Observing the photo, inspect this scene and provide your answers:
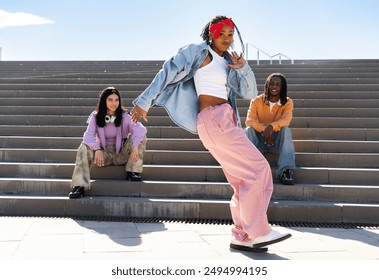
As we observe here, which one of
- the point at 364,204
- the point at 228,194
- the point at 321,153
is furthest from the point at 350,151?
the point at 228,194

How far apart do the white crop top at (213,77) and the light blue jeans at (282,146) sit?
1952 millimetres

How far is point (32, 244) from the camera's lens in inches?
133

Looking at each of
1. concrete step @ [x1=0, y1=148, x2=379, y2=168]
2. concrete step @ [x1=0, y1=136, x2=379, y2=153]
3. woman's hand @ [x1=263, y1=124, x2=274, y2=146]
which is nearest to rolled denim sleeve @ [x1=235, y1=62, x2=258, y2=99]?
woman's hand @ [x1=263, y1=124, x2=274, y2=146]

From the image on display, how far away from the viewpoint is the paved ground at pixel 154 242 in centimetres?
313

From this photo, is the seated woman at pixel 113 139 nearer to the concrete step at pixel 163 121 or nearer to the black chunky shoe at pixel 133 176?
the black chunky shoe at pixel 133 176

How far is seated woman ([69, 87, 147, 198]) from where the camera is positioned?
16.0 feet

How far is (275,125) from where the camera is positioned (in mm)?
5074

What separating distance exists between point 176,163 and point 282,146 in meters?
1.48

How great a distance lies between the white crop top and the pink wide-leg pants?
132 millimetres

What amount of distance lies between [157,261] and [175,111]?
1158 millimetres

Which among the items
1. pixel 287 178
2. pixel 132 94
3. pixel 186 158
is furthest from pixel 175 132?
pixel 132 94

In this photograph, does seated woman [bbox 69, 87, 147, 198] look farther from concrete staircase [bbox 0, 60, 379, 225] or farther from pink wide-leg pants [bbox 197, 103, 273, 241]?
pink wide-leg pants [bbox 197, 103, 273, 241]

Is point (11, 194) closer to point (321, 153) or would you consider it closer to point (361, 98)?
point (321, 153)

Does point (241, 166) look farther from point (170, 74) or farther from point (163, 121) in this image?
point (163, 121)
